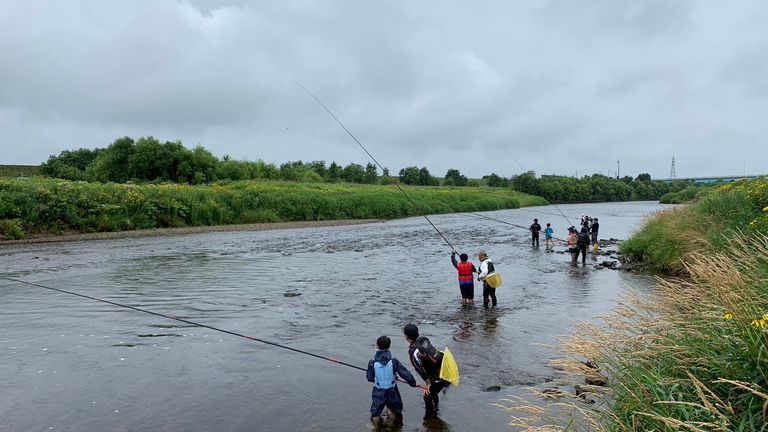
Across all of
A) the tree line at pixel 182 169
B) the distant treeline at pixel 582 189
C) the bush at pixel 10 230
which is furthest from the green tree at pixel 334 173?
the bush at pixel 10 230

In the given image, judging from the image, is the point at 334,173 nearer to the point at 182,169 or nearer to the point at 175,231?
the point at 182,169

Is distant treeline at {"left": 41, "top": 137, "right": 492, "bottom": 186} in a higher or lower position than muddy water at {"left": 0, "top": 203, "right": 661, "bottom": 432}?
higher

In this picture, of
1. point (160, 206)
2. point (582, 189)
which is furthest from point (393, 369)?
point (582, 189)

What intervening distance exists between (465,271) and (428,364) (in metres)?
6.85

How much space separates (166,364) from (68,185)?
31555mm

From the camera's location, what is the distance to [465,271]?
15.0m

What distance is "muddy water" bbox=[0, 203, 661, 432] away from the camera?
8.47 m

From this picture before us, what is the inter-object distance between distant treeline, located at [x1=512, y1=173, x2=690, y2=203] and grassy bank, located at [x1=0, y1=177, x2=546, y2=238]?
44.4 meters

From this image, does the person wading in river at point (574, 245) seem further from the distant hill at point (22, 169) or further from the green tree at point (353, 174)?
the green tree at point (353, 174)

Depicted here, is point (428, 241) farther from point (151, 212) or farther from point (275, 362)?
point (275, 362)

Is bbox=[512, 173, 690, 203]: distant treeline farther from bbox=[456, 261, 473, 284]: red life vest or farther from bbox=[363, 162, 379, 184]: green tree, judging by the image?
bbox=[456, 261, 473, 284]: red life vest

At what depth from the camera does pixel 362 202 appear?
60.8 meters

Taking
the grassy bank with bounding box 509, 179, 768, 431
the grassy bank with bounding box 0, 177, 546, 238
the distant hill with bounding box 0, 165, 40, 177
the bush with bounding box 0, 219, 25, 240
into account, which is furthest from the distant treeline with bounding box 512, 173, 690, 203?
the grassy bank with bounding box 509, 179, 768, 431

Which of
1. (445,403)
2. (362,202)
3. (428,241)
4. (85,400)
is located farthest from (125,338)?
(362,202)
